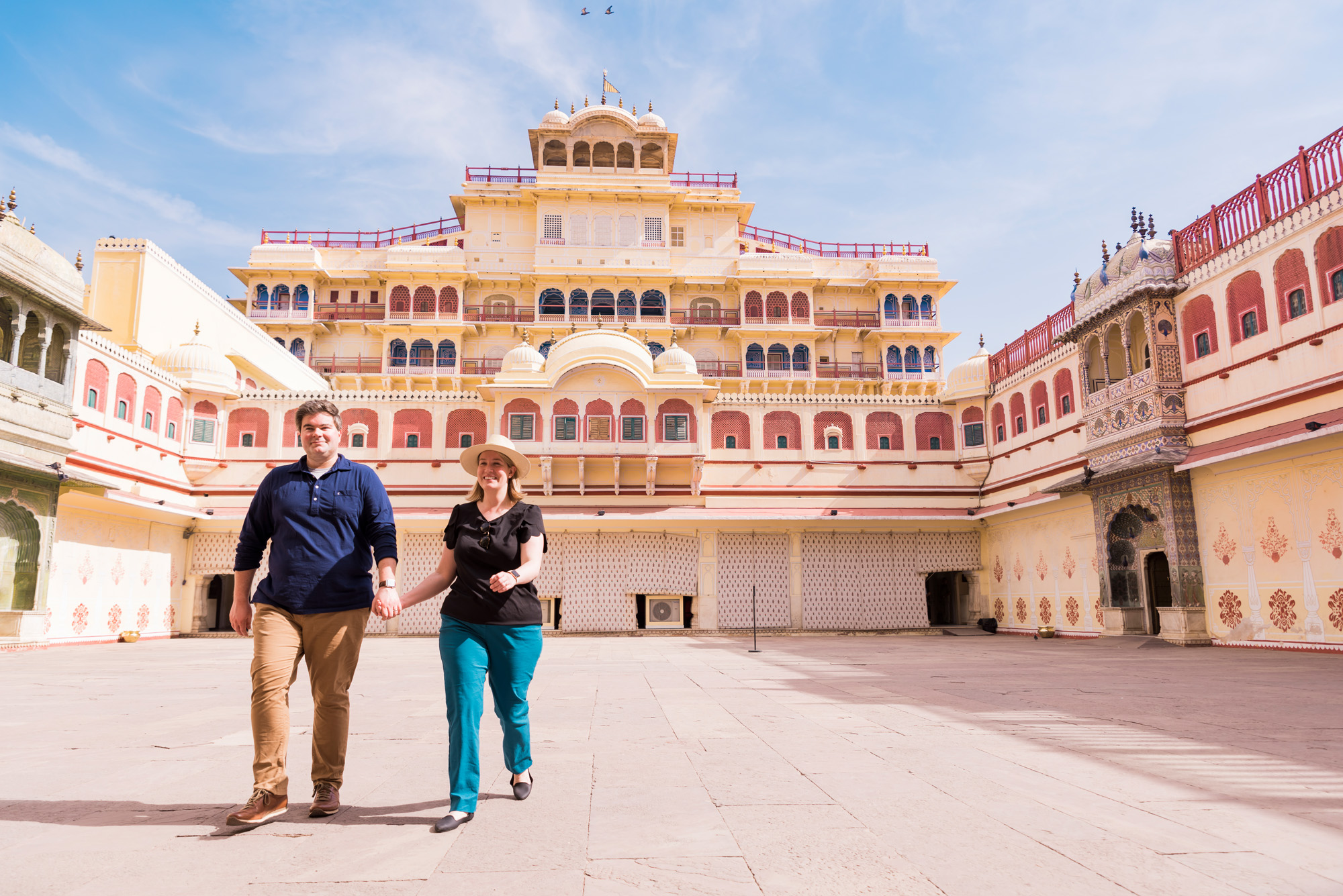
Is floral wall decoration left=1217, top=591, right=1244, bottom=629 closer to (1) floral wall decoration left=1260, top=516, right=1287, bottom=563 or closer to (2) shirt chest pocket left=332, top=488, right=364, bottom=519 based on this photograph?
(1) floral wall decoration left=1260, top=516, right=1287, bottom=563

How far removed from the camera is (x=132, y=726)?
7191 millimetres

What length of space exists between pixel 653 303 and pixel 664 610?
15.4m

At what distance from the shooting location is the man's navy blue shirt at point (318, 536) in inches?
171

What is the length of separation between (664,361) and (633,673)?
16.5 metres

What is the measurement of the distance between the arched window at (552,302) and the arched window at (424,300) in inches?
180

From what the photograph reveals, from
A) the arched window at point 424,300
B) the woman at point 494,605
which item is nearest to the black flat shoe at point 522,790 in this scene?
the woman at point 494,605

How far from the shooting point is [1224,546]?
17219 mm

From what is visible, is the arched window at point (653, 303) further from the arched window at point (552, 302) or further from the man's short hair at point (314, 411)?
the man's short hair at point (314, 411)

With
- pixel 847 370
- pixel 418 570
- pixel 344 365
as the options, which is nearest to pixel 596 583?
pixel 418 570

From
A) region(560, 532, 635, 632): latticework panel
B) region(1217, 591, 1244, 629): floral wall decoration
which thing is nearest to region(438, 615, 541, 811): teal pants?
region(1217, 591, 1244, 629): floral wall decoration

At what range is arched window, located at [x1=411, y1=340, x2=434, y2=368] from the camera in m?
36.4

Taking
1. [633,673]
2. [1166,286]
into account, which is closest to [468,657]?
[633,673]

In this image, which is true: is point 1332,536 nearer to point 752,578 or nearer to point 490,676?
point 752,578

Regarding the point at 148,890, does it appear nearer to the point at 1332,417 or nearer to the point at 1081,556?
the point at 1332,417
